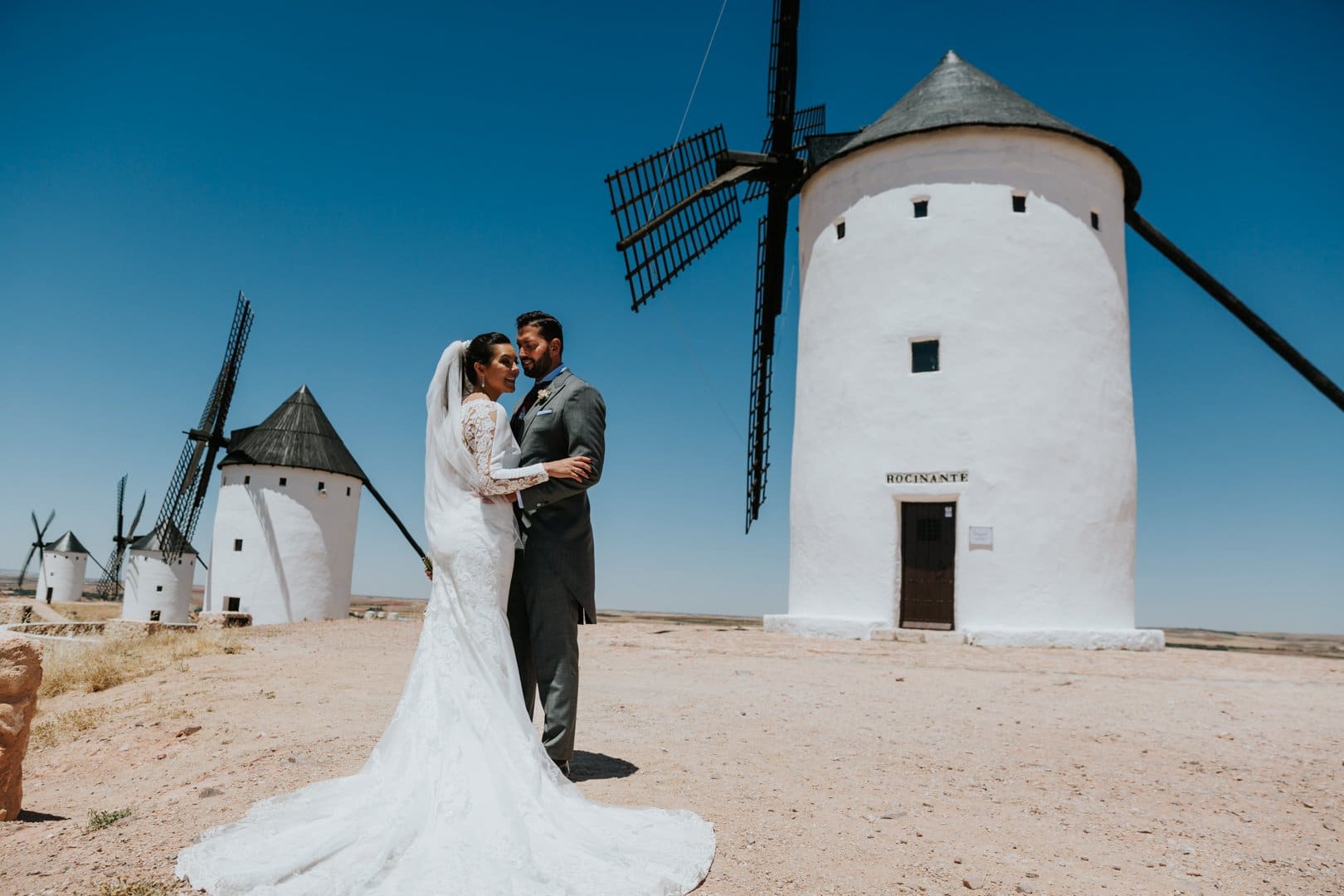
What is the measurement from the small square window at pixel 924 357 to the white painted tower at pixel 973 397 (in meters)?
0.03

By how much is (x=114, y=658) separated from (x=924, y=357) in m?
11.4

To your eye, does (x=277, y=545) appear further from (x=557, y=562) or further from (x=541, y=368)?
(x=557, y=562)

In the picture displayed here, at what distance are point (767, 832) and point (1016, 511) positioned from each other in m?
9.82

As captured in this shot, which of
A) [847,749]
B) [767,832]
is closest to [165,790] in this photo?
[767,832]

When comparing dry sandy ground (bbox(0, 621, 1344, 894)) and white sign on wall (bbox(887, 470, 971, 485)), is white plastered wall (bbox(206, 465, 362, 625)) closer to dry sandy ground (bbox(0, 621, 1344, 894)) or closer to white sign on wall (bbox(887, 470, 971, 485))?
dry sandy ground (bbox(0, 621, 1344, 894))

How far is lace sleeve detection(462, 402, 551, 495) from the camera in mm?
3420

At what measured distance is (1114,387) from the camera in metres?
12.6

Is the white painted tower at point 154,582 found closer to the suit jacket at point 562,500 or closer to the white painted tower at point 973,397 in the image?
the white painted tower at point 973,397

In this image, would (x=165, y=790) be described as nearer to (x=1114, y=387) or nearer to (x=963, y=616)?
(x=963, y=616)

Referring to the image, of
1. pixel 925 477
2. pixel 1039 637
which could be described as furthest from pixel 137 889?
pixel 925 477

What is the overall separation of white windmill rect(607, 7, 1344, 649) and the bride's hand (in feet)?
29.6

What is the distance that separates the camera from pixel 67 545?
43062mm

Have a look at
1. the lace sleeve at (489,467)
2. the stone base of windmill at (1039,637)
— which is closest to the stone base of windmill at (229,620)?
the stone base of windmill at (1039,637)

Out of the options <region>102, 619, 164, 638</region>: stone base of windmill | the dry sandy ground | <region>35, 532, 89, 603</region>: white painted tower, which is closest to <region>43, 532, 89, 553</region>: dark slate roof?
<region>35, 532, 89, 603</region>: white painted tower
